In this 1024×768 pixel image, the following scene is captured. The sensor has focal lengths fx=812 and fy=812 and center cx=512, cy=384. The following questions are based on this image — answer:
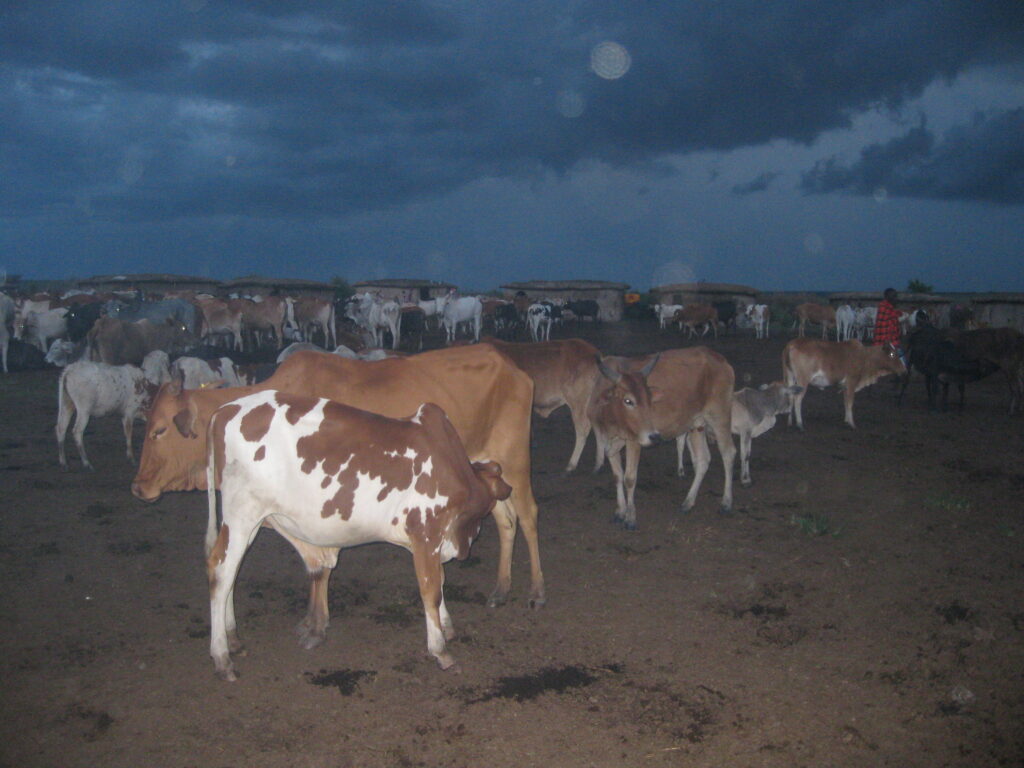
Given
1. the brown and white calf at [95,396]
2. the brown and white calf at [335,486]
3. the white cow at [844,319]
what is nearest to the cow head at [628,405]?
the brown and white calf at [335,486]

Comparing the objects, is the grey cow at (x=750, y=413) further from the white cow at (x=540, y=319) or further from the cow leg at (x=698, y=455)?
the white cow at (x=540, y=319)

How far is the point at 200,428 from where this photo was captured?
18.0 feet

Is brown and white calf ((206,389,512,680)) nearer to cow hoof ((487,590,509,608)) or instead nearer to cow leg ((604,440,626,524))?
cow hoof ((487,590,509,608))

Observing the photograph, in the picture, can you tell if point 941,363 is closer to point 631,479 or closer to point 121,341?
point 631,479

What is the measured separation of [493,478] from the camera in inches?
208

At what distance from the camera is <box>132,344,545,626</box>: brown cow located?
5.46m


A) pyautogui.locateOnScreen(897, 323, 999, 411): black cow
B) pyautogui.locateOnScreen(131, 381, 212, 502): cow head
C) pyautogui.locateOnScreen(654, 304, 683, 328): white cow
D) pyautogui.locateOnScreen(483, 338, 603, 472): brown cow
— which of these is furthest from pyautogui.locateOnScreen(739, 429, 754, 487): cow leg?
pyautogui.locateOnScreen(654, 304, 683, 328): white cow

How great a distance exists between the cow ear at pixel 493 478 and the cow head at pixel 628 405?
2.89 m

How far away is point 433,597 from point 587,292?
4656 cm

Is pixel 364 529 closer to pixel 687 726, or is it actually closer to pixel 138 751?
pixel 138 751

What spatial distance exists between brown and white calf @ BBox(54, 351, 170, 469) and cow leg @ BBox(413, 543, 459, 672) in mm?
6863

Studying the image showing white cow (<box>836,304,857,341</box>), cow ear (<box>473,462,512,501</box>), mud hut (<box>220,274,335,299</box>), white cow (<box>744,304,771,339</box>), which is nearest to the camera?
cow ear (<box>473,462,512,501</box>)

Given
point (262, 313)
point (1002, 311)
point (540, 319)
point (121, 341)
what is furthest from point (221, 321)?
point (1002, 311)

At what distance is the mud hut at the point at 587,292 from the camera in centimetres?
4903
